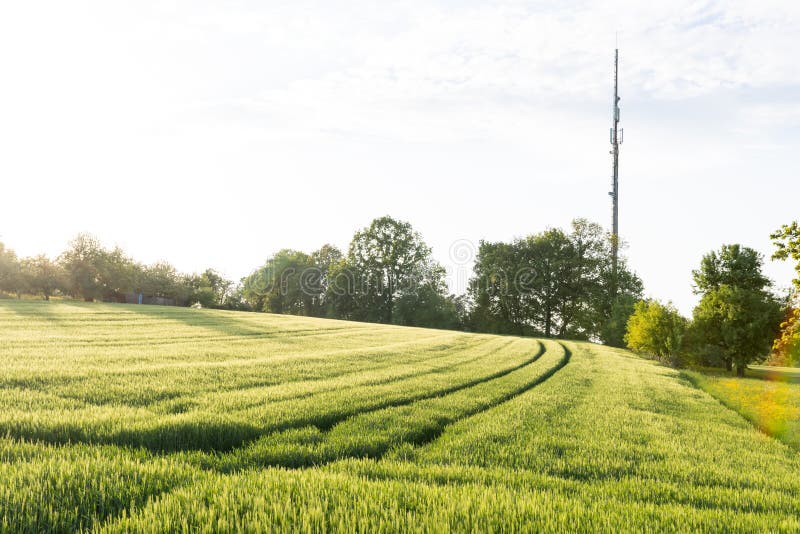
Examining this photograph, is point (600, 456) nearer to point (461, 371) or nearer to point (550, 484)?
Answer: point (550, 484)

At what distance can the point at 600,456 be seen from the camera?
7.29 m

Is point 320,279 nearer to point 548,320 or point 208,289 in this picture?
point 208,289

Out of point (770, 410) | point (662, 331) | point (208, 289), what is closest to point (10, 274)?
point (208, 289)

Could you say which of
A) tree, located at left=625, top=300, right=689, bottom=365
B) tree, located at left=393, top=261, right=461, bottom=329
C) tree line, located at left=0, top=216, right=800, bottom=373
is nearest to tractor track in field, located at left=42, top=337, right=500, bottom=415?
tree, located at left=625, top=300, right=689, bottom=365

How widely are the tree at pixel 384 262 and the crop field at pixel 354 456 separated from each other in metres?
65.5

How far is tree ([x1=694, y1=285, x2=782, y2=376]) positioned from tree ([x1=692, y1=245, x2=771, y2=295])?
1.46 metres

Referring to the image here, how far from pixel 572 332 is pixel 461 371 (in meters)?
60.5

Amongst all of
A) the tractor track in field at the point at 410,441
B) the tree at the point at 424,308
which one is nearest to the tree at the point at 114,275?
the tree at the point at 424,308

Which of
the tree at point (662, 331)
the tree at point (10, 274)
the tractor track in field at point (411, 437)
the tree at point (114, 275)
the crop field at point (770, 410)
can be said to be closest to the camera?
the tractor track in field at point (411, 437)

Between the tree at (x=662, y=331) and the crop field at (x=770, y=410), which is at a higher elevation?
the tree at (x=662, y=331)

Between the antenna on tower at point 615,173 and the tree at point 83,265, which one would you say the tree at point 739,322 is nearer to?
the antenna on tower at point 615,173

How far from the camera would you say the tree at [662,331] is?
129ft

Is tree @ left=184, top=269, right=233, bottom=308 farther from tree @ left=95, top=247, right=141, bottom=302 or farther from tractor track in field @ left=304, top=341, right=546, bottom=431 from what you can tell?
tractor track in field @ left=304, top=341, right=546, bottom=431

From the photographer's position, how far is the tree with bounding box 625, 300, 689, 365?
129 ft
